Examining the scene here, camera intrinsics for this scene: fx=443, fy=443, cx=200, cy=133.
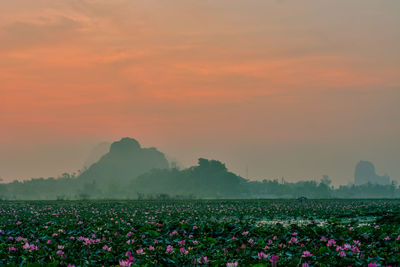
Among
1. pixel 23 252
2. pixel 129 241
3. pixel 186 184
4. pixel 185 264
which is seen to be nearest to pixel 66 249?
pixel 23 252

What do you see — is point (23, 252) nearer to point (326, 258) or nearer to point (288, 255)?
point (288, 255)

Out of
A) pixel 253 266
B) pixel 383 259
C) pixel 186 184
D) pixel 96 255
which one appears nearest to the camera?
pixel 253 266

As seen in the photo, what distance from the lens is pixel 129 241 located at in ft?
44.3

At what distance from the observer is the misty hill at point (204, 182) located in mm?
173500

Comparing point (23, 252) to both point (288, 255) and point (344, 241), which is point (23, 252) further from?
point (344, 241)

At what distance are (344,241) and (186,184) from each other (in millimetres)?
168273

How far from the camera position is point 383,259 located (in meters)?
9.76

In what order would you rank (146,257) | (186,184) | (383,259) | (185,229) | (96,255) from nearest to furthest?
(383,259) < (146,257) < (96,255) < (185,229) < (186,184)

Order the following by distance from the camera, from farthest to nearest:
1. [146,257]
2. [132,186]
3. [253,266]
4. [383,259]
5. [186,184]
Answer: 1. [132,186]
2. [186,184]
3. [146,257]
4. [383,259]
5. [253,266]

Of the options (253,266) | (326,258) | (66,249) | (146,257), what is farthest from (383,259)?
(66,249)

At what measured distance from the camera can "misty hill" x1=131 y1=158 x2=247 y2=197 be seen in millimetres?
173500

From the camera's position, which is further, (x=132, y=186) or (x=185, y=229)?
(x=132, y=186)

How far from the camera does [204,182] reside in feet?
577

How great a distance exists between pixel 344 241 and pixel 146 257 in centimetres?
634
